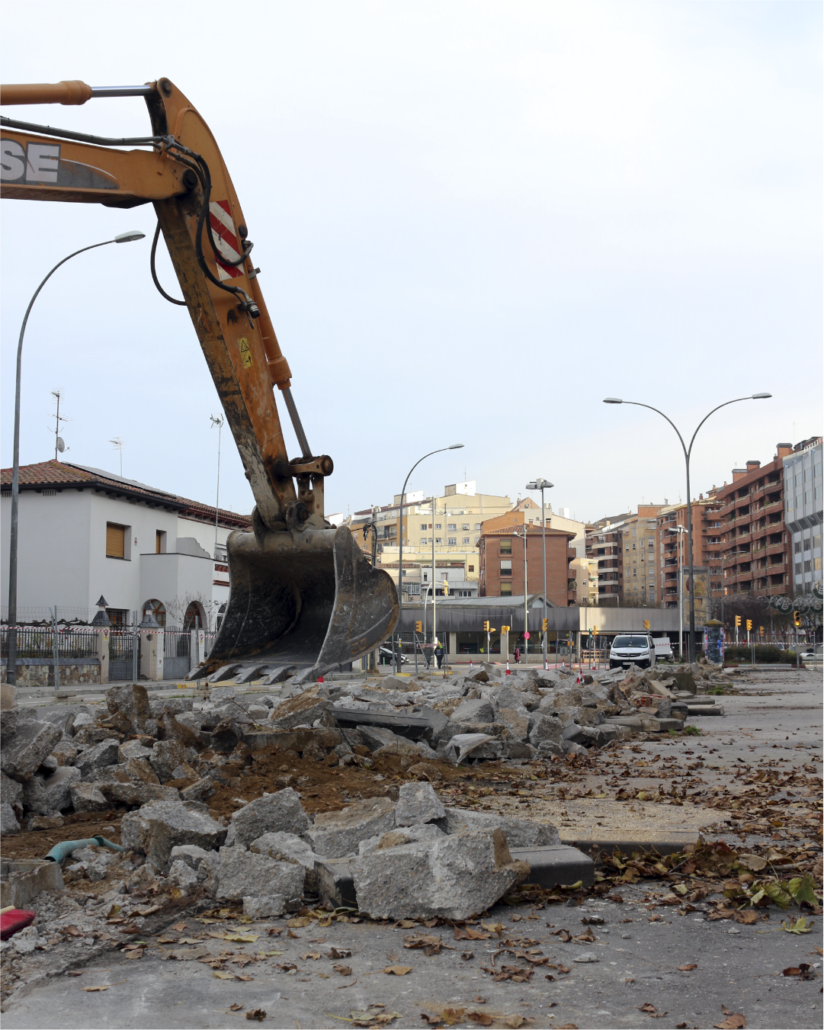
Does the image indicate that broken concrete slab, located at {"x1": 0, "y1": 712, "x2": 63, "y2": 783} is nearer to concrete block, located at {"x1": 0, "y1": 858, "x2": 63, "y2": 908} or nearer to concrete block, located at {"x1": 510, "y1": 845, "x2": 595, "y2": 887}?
concrete block, located at {"x1": 0, "y1": 858, "x2": 63, "y2": 908}

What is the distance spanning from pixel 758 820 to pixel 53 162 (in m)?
7.01

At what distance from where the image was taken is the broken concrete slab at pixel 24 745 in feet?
22.9

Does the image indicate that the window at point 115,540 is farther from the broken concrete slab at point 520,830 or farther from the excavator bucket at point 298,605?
the broken concrete slab at point 520,830

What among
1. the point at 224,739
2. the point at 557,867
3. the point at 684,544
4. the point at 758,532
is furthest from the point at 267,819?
the point at 684,544

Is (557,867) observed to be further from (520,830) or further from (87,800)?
(87,800)

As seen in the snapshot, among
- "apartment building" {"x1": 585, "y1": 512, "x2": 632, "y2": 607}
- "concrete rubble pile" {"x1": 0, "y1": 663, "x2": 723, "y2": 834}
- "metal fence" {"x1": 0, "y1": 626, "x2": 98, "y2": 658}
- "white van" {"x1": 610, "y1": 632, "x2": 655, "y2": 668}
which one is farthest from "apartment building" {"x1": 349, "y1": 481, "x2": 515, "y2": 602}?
"concrete rubble pile" {"x1": 0, "y1": 663, "x2": 723, "y2": 834}

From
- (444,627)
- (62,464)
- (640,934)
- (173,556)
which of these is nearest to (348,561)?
(640,934)

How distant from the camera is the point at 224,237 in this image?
8.40 meters

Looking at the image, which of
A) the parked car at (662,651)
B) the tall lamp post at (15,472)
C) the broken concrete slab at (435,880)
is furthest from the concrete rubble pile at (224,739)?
the parked car at (662,651)

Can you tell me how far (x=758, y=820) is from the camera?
7188 mm

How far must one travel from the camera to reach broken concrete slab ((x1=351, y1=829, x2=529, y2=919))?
191 inches

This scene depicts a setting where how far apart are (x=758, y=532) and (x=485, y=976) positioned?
378 feet

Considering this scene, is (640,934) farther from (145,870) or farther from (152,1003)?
(145,870)

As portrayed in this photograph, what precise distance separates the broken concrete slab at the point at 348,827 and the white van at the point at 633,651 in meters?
35.6
